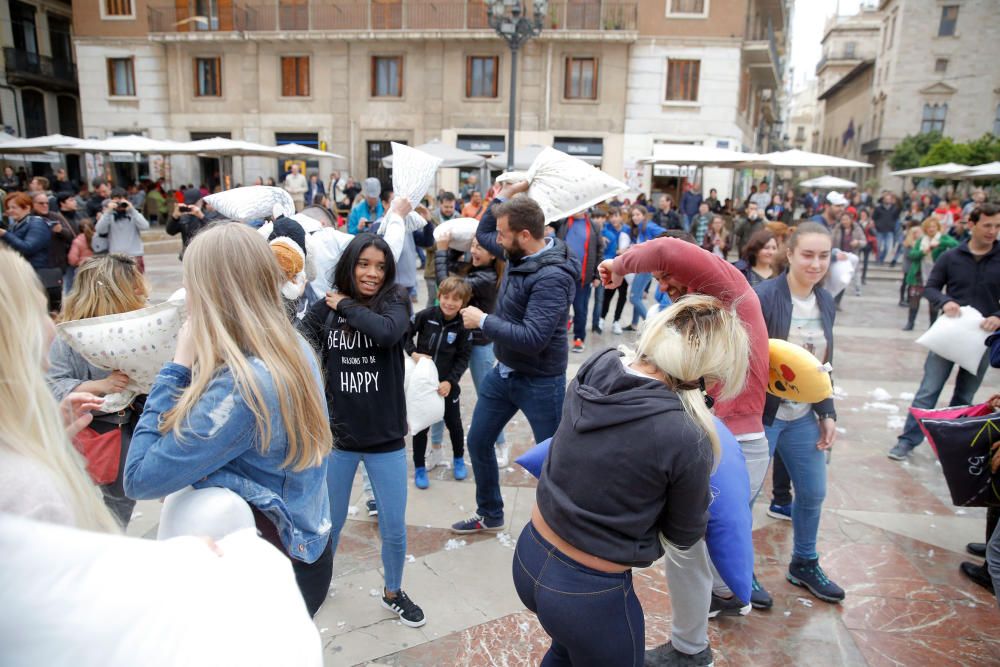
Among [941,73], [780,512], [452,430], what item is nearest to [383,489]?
[452,430]

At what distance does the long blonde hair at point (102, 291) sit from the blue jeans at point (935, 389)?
5.36 metres

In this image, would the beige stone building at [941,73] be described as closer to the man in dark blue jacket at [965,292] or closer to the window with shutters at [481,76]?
the window with shutters at [481,76]

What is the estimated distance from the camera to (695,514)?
1.83m

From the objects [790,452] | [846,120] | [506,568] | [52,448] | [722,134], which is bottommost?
[506,568]

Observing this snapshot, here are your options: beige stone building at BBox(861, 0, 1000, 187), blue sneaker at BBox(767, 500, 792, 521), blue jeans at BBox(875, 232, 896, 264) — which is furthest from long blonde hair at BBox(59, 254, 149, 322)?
beige stone building at BBox(861, 0, 1000, 187)

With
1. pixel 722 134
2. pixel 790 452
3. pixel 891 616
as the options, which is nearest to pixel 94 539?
pixel 790 452

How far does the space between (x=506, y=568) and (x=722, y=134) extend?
23.5m

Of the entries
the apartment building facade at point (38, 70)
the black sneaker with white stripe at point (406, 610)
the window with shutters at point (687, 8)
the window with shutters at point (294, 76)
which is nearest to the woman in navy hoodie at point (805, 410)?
the black sneaker with white stripe at point (406, 610)

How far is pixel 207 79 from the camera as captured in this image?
84.9ft

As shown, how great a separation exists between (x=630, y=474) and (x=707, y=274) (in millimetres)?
997

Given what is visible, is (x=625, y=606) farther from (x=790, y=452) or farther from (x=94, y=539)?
(x=790, y=452)

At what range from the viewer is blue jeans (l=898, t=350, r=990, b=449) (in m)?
4.90

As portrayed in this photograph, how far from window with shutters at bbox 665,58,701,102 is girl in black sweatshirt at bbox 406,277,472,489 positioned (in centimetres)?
2227

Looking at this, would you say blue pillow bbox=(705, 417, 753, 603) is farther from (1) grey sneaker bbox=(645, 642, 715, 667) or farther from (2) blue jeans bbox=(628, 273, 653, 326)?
(2) blue jeans bbox=(628, 273, 653, 326)
